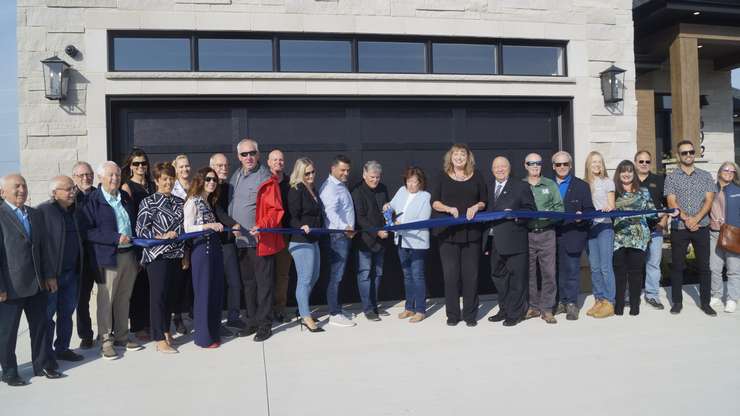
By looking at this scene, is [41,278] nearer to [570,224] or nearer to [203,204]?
[203,204]

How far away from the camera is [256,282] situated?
5875mm

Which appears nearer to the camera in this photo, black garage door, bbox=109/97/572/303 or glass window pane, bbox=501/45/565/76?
black garage door, bbox=109/97/572/303

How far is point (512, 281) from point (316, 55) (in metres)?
3.79

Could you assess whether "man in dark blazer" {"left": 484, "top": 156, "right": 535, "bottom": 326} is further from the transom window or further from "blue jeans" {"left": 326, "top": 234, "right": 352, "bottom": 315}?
the transom window

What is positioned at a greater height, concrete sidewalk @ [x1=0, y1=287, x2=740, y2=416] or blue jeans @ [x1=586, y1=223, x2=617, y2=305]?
blue jeans @ [x1=586, y1=223, x2=617, y2=305]

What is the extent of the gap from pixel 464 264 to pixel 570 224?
1323mm

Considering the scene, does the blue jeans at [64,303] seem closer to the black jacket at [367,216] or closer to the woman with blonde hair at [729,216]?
the black jacket at [367,216]

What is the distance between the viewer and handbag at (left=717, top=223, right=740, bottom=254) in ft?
20.4

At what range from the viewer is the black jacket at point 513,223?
19.7 ft

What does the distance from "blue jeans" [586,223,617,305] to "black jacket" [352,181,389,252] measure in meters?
2.47

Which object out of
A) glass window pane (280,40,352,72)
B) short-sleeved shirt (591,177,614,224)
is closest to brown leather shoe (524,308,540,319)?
short-sleeved shirt (591,177,614,224)

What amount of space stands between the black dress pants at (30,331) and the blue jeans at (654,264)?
6.42 metres

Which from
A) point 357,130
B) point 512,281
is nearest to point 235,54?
point 357,130

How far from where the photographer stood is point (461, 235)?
607 centimetres
